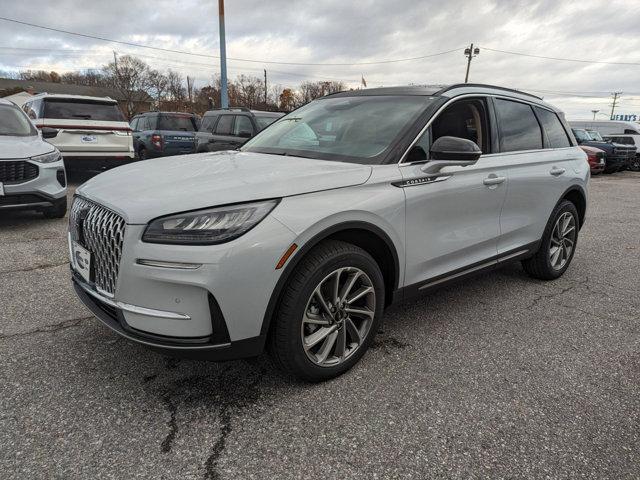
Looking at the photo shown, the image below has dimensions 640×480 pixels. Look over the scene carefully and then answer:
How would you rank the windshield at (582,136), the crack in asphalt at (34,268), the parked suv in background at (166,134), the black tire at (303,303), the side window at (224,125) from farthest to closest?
1. the windshield at (582,136)
2. the parked suv in background at (166,134)
3. the side window at (224,125)
4. the crack in asphalt at (34,268)
5. the black tire at (303,303)

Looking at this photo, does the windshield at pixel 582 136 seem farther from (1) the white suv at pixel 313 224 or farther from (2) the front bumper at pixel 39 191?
(2) the front bumper at pixel 39 191

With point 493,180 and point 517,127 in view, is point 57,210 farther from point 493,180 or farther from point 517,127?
point 517,127

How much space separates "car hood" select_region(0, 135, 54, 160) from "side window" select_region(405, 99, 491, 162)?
5.18 metres

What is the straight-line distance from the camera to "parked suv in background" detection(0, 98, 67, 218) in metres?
5.56

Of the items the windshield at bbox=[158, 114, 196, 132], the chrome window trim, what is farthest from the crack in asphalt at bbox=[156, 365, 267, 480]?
the windshield at bbox=[158, 114, 196, 132]

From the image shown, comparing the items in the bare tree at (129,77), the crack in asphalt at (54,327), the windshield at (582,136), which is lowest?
the crack in asphalt at (54,327)

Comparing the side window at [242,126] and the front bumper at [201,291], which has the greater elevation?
the side window at [242,126]

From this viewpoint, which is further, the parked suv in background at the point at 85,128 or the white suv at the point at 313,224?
the parked suv in background at the point at 85,128

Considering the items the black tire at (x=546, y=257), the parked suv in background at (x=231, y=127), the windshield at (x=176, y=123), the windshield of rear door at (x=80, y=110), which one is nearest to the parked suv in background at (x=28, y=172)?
the windshield of rear door at (x=80, y=110)

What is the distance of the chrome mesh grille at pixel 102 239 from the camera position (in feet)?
7.09

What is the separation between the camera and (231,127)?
33.7 feet

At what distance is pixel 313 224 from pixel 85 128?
815 cm

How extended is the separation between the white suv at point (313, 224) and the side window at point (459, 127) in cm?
1

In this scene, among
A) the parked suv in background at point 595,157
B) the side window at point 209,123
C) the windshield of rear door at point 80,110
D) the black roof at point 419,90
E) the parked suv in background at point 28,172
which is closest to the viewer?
the black roof at point 419,90
